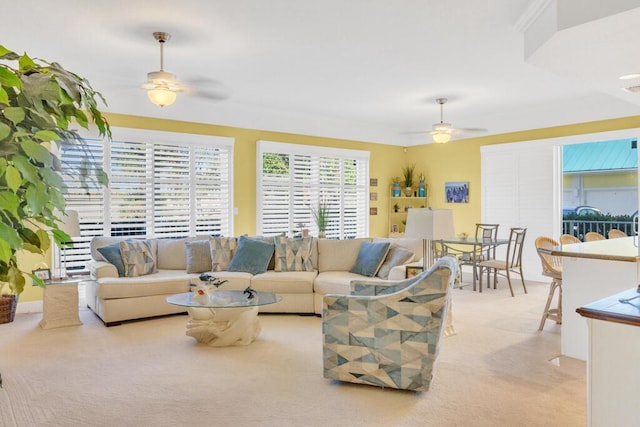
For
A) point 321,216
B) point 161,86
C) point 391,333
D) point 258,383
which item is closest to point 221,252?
point 161,86

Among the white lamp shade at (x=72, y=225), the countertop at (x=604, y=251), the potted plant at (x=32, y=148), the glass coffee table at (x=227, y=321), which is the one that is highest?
the potted plant at (x=32, y=148)

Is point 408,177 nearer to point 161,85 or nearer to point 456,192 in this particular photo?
point 456,192

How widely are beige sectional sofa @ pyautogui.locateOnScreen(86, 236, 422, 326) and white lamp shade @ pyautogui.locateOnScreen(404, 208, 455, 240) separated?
97cm

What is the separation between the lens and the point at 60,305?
15.6ft

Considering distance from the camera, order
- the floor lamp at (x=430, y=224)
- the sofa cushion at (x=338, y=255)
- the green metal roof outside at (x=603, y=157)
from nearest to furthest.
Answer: the floor lamp at (x=430, y=224), the sofa cushion at (x=338, y=255), the green metal roof outside at (x=603, y=157)

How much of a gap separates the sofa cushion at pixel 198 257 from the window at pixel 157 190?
100 centimetres

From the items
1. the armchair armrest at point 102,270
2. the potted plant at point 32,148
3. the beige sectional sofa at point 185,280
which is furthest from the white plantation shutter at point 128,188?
the potted plant at point 32,148

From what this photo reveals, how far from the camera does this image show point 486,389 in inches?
122

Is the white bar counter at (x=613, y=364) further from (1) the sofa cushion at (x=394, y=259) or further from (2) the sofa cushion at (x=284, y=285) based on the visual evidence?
(2) the sofa cushion at (x=284, y=285)

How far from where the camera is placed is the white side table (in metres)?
4.70

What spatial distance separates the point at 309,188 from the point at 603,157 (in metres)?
7.10

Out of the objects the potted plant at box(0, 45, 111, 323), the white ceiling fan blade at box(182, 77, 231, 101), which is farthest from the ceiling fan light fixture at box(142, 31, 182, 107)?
the potted plant at box(0, 45, 111, 323)

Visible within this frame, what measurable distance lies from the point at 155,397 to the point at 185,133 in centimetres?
435

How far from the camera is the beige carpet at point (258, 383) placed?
107 inches
